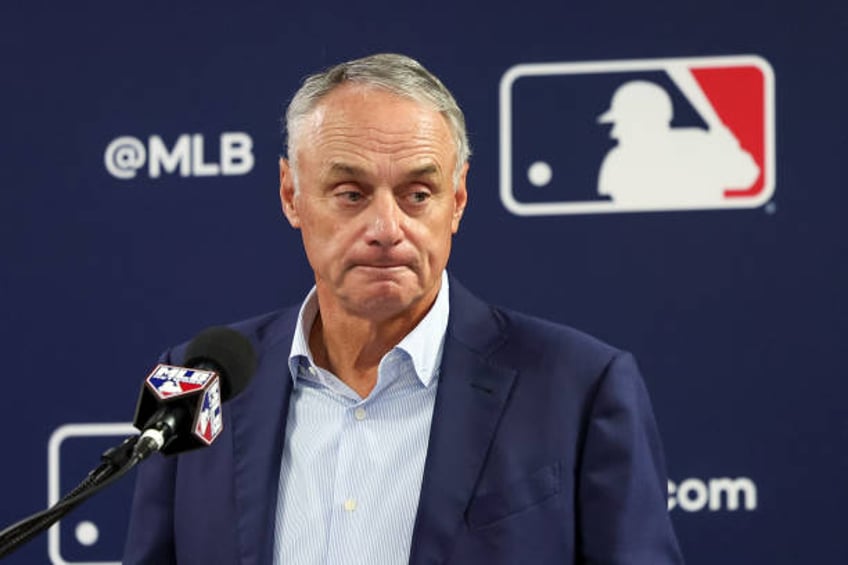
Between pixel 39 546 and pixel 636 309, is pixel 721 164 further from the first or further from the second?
pixel 39 546

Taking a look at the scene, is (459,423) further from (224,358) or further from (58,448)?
(58,448)

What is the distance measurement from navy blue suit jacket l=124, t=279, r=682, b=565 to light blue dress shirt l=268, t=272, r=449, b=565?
27 millimetres

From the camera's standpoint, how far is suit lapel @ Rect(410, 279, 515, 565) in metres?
1.51

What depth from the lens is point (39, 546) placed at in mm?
2410

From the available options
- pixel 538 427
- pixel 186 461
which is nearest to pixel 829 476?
pixel 538 427

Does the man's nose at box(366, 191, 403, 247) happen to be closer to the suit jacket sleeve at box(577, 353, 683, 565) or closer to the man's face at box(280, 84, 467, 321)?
the man's face at box(280, 84, 467, 321)

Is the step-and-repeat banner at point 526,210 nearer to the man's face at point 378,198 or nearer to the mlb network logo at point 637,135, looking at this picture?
the mlb network logo at point 637,135

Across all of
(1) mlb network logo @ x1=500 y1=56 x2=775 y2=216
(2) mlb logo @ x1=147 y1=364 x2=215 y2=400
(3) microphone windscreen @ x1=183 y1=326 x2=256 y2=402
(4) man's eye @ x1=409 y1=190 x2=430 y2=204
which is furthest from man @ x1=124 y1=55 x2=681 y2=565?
(1) mlb network logo @ x1=500 y1=56 x2=775 y2=216

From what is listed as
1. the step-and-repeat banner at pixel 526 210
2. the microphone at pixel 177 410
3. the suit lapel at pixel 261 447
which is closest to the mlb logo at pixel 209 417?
the microphone at pixel 177 410

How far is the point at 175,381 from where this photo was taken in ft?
3.82

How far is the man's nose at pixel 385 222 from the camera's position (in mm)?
1576

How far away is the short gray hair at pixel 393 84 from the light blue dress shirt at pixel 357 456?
9.2 inches

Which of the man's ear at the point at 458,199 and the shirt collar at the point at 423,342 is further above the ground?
the man's ear at the point at 458,199

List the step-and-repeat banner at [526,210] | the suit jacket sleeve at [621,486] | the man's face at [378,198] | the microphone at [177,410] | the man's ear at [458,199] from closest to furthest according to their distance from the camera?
the microphone at [177,410] → the suit jacket sleeve at [621,486] → the man's face at [378,198] → the man's ear at [458,199] → the step-and-repeat banner at [526,210]
